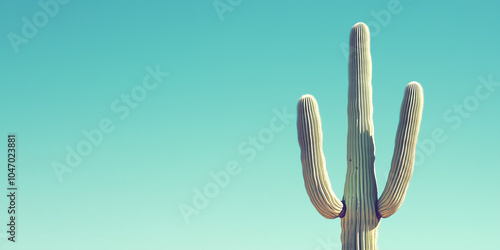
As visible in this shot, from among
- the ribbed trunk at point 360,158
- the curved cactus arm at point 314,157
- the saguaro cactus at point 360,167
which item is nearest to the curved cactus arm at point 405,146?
the saguaro cactus at point 360,167

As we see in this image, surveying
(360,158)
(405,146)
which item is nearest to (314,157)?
(360,158)

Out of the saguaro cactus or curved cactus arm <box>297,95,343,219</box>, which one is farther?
curved cactus arm <box>297,95,343,219</box>

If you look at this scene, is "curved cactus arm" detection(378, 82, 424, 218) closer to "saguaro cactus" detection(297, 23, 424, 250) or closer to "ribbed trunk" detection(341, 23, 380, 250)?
"saguaro cactus" detection(297, 23, 424, 250)

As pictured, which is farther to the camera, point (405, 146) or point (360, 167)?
point (360, 167)

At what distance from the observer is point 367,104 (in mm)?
11062

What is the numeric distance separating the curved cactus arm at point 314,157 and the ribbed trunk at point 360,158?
379mm

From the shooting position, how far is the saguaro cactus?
1034 cm

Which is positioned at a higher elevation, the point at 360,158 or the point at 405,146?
the point at 360,158

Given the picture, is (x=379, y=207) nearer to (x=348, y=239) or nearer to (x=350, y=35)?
(x=348, y=239)

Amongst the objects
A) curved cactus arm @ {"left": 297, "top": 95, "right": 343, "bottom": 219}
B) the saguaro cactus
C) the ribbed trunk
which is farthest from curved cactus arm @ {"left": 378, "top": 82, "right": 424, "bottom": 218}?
curved cactus arm @ {"left": 297, "top": 95, "right": 343, "bottom": 219}

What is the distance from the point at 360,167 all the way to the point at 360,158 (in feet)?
0.53

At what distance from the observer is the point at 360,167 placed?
10.8m

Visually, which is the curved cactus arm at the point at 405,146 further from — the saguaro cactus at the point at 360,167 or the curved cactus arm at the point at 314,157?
the curved cactus arm at the point at 314,157

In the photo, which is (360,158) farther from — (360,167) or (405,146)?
(405,146)
